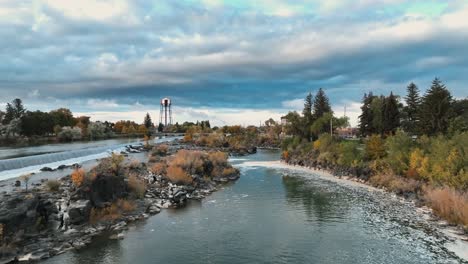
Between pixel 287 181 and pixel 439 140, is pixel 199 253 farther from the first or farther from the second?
pixel 439 140

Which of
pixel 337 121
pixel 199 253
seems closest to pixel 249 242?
pixel 199 253

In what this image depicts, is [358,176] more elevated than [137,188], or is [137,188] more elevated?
[137,188]

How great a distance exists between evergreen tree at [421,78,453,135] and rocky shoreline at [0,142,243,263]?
1553 inches

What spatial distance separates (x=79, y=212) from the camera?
2936 centimetres

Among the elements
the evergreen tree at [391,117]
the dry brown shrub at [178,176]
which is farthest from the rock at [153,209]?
the evergreen tree at [391,117]

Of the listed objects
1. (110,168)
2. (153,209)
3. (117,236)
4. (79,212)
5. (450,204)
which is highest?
(110,168)

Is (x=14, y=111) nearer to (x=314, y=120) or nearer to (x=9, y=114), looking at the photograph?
(x=9, y=114)

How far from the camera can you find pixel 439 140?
45406mm

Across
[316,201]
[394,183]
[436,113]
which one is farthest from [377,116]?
[316,201]

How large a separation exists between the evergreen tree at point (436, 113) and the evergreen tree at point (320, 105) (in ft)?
193

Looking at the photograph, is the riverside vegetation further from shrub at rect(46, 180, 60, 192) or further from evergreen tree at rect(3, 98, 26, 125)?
evergreen tree at rect(3, 98, 26, 125)

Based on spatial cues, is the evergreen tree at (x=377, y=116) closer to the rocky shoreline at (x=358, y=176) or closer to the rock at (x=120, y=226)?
the rocky shoreline at (x=358, y=176)

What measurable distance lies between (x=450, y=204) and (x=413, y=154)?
15.1 metres

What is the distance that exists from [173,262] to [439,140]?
118 ft
